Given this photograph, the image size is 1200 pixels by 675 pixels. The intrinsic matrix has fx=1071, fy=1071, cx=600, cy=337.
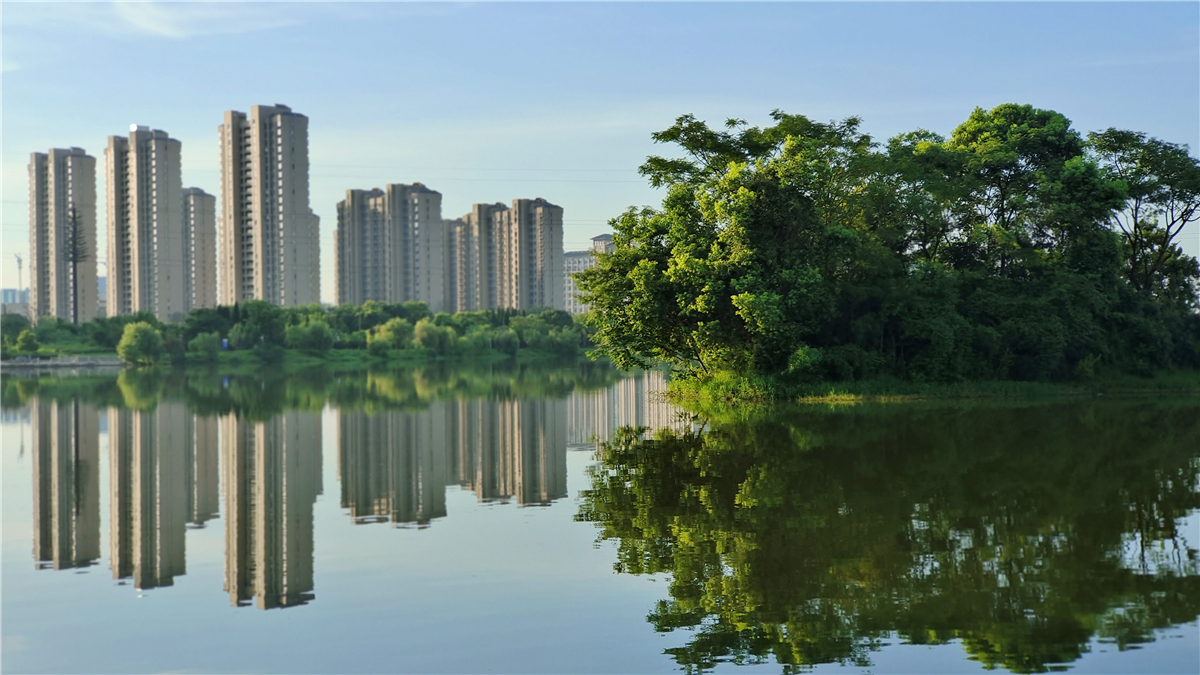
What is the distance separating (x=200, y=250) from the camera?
385 ft

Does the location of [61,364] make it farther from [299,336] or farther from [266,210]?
[266,210]

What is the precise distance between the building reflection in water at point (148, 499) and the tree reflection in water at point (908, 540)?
4.99m

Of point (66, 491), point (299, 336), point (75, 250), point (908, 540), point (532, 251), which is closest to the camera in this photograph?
point (908, 540)

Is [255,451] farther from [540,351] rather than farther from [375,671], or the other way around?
[540,351]

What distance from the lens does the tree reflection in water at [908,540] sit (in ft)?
26.6

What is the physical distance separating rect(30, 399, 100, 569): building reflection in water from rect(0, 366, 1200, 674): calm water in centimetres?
7

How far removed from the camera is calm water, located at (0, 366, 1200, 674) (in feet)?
26.5

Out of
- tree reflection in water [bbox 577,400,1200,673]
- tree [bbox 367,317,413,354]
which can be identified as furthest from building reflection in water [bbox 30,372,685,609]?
tree [bbox 367,317,413,354]

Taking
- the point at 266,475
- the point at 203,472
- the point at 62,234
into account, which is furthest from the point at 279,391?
the point at 62,234

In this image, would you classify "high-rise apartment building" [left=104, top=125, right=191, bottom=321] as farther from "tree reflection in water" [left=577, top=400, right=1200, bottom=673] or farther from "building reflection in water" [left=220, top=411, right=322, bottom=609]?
"tree reflection in water" [left=577, top=400, right=1200, bottom=673]

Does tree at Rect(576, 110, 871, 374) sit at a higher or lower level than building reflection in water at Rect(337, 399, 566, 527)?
higher

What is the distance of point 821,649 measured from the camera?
25.4ft

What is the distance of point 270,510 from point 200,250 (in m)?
110

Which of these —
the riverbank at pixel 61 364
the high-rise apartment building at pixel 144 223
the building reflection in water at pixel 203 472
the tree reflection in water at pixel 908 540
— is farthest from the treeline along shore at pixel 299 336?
the tree reflection in water at pixel 908 540
